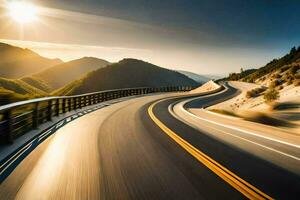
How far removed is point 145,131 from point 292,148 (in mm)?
5634

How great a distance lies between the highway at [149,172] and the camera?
18.4 ft

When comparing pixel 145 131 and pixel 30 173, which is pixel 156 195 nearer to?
pixel 30 173

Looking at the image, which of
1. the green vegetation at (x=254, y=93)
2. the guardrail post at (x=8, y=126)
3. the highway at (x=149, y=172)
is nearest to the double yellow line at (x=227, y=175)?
the highway at (x=149, y=172)

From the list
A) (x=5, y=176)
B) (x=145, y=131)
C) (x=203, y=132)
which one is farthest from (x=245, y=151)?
(x=5, y=176)

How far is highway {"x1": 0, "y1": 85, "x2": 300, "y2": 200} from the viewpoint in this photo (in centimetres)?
560

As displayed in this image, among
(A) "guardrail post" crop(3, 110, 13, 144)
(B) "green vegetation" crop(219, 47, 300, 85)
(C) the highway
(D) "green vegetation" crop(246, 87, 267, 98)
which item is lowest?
(C) the highway

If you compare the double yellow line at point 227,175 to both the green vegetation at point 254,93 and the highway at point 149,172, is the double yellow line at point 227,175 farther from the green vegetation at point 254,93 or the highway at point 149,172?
the green vegetation at point 254,93

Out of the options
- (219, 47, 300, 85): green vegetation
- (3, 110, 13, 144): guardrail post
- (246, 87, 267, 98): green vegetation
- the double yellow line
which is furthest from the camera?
(219, 47, 300, 85): green vegetation

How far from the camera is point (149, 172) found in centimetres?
691

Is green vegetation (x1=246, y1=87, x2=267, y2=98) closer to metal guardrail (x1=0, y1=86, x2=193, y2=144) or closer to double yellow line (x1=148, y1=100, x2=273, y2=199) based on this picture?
metal guardrail (x1=0, y1=86, x2=193, y2=144)

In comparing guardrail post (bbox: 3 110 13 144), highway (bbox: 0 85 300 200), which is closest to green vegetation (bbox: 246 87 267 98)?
highway (bbox: 0 85 300 200)

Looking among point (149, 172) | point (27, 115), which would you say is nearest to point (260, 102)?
point (27, 115)

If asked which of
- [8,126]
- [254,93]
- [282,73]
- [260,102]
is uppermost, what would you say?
[282,73]

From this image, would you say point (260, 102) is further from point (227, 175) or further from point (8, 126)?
point (227, 175)
